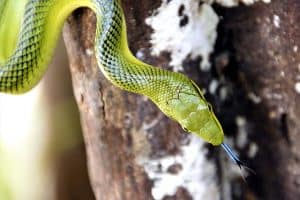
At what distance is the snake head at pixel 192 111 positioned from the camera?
1.38 meters

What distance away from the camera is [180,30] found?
1401mm

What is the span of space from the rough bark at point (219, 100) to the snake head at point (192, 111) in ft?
0.17

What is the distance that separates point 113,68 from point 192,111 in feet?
0.68

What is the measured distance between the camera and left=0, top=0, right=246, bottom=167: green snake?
4.49 ft

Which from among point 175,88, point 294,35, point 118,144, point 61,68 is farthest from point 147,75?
point 61,68

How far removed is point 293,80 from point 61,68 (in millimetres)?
862

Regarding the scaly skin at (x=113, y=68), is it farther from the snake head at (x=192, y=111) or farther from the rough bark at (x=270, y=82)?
the rough bark at (x=270, y=82)

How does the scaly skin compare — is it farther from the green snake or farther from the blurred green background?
the blurred green background

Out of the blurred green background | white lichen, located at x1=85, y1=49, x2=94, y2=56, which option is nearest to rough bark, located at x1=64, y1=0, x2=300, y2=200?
white lichen, located at x1=85, y1=49, x2=94, y2=56

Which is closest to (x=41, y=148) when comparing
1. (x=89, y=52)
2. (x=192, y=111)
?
(x=89, y=52)

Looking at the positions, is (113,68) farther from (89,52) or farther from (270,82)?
(270,82)

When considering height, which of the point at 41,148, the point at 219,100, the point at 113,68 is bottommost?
the point at 41,148

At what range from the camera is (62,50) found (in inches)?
78.8

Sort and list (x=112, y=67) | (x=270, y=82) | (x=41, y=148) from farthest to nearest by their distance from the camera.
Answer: (x=41, y=148) < (x=270, y=82) < (x=112, y=67)
